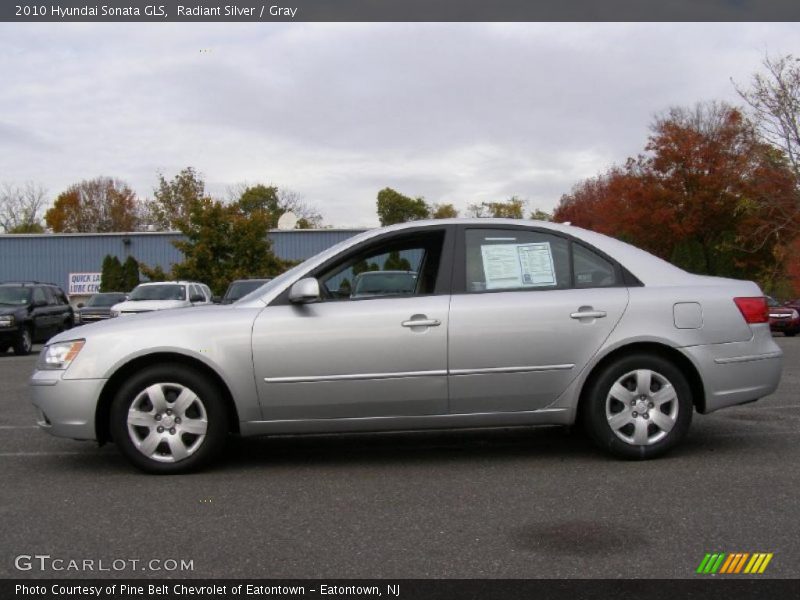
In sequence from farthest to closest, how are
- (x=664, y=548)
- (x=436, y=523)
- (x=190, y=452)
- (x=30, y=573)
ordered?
1. (x=190, y=452)
2. (x=436, y=523)
3. (x=664, y=548)
4. (x=30, y=573)

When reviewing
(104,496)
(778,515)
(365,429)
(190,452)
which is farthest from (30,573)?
(778,515)

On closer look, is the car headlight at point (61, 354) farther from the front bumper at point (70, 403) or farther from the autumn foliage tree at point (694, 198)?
the autumn foliage tree at point (694, 198)

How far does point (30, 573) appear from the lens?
150 inches

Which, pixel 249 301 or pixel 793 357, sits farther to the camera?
pixel 793 357

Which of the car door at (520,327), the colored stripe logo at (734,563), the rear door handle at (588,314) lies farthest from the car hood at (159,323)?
the colored stripe logo at (734,563)

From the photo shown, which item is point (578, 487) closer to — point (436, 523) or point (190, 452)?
point (436, 523)

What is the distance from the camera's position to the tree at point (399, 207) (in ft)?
298

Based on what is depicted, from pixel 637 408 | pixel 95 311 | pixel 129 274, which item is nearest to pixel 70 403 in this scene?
pixel 637 408

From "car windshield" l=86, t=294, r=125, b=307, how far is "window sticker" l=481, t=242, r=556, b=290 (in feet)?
71.3

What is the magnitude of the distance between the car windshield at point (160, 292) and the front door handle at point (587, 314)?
16.2 metres

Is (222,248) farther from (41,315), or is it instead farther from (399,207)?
(399,207)

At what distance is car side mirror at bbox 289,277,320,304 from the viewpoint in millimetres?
5598

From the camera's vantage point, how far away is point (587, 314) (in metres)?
5.83

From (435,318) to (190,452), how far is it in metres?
1.80
